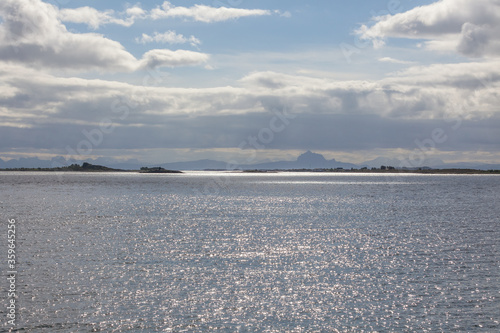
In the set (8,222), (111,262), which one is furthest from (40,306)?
(8,222)

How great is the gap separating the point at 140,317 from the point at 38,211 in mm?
73359

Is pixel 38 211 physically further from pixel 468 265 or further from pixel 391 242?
pixel 468 265

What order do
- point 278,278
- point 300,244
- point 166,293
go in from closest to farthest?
point 166,293
point 278,278
point 300,244

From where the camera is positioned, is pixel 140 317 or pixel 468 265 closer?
pixel 140 317

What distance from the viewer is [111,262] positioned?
4359cm

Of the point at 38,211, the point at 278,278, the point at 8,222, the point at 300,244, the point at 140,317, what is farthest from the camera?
the point at 38,211

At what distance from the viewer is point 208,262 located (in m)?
43.9

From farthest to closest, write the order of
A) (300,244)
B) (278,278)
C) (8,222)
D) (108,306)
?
(8,222), (300,244), (278,278), (108,306)

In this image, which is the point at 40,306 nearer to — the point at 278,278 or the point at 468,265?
the point at 278,278

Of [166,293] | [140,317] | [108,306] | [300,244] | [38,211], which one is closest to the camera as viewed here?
[140,317]

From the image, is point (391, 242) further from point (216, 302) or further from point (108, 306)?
point (108, 306)

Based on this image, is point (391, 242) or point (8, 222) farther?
point (8, 222)

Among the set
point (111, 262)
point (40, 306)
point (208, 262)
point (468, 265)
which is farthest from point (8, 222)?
point (468, 265)

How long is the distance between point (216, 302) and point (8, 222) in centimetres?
5492
